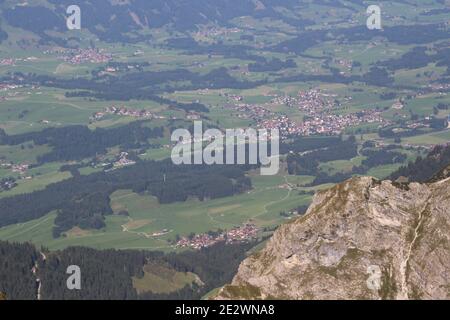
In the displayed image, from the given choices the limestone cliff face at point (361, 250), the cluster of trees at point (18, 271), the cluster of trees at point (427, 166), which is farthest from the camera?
the cluster of trees at point (427, 166)

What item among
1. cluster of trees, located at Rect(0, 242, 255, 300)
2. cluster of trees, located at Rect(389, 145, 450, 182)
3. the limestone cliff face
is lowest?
cluster of trees, located at Rect(0, 242, 255, 300)

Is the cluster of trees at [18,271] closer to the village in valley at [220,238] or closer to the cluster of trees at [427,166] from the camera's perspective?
the village in valley at [220,238]

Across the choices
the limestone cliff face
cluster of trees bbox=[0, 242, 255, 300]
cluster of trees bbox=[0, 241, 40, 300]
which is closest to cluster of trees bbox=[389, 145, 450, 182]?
cluster of trees bbox=[0, 242, 255, 300]

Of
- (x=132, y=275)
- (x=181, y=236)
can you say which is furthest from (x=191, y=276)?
(x=181, y=236)

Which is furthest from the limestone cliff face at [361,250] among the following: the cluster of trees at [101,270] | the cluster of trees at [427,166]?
the cluster of trees at [427,166]

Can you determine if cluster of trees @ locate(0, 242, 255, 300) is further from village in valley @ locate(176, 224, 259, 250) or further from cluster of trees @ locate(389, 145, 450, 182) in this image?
cluster of trees @ locate(389, 145, 450, 182)

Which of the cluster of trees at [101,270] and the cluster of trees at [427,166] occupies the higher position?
the cluster of trees at [427,166]
